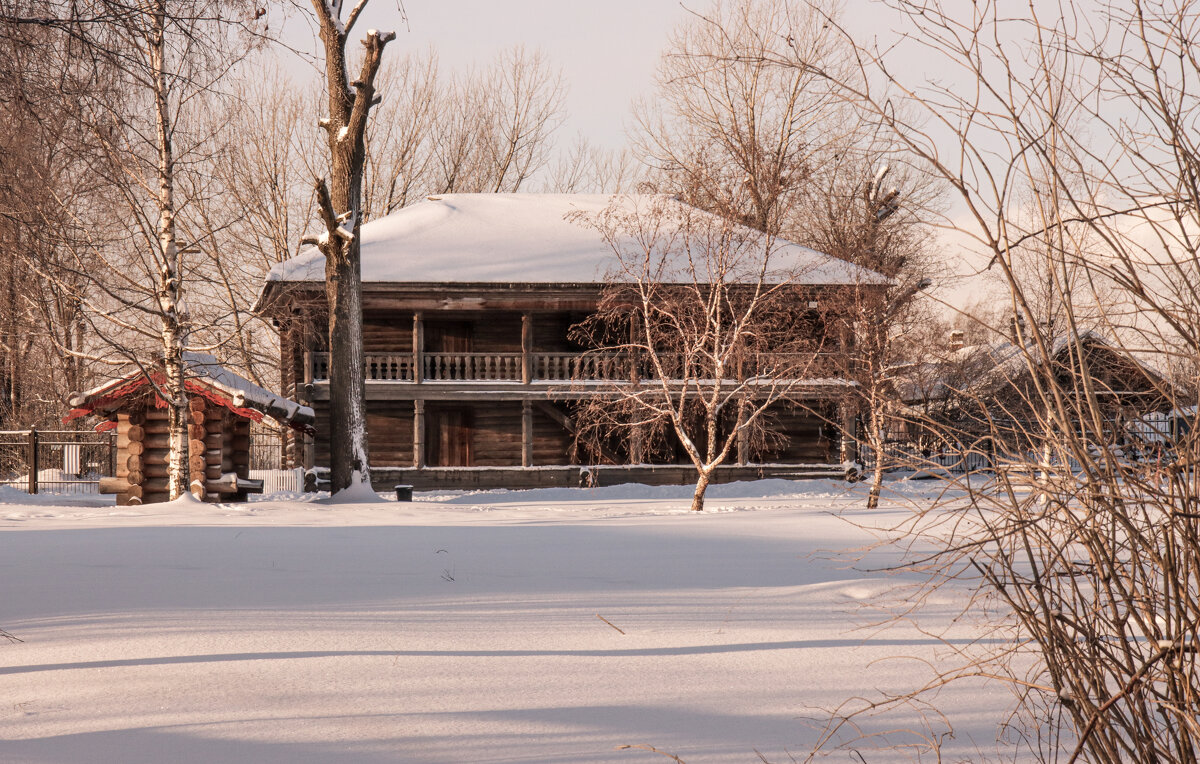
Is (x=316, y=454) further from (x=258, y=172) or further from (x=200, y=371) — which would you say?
(x=258, y=172)

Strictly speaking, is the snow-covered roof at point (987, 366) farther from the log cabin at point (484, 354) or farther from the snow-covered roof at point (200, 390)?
the snow-covered roof at point (200, 390)

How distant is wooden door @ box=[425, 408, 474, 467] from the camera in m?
26.3

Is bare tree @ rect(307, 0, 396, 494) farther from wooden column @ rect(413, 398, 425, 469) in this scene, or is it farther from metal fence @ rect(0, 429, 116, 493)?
metal fence @ rect(0, 429, 116, 493)

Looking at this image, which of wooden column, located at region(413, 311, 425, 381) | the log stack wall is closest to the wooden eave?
wooden column, located at region(413, 311, 425, 381)

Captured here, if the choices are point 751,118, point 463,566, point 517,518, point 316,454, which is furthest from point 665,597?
point 751,118

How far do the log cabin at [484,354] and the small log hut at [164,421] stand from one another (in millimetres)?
5383

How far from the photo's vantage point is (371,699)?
4.47 m

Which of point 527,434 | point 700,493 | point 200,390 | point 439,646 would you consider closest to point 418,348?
point 527,434

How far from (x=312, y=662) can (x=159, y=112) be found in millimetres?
11543

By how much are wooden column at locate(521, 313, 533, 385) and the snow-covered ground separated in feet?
47.3

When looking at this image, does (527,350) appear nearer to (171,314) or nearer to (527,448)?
(527,448)

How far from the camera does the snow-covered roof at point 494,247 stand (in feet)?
76.8

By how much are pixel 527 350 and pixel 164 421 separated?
32.0ft

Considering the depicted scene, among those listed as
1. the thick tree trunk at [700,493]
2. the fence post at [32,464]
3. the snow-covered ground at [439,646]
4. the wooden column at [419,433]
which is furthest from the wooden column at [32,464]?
the thick tree trunk at [700,493]
